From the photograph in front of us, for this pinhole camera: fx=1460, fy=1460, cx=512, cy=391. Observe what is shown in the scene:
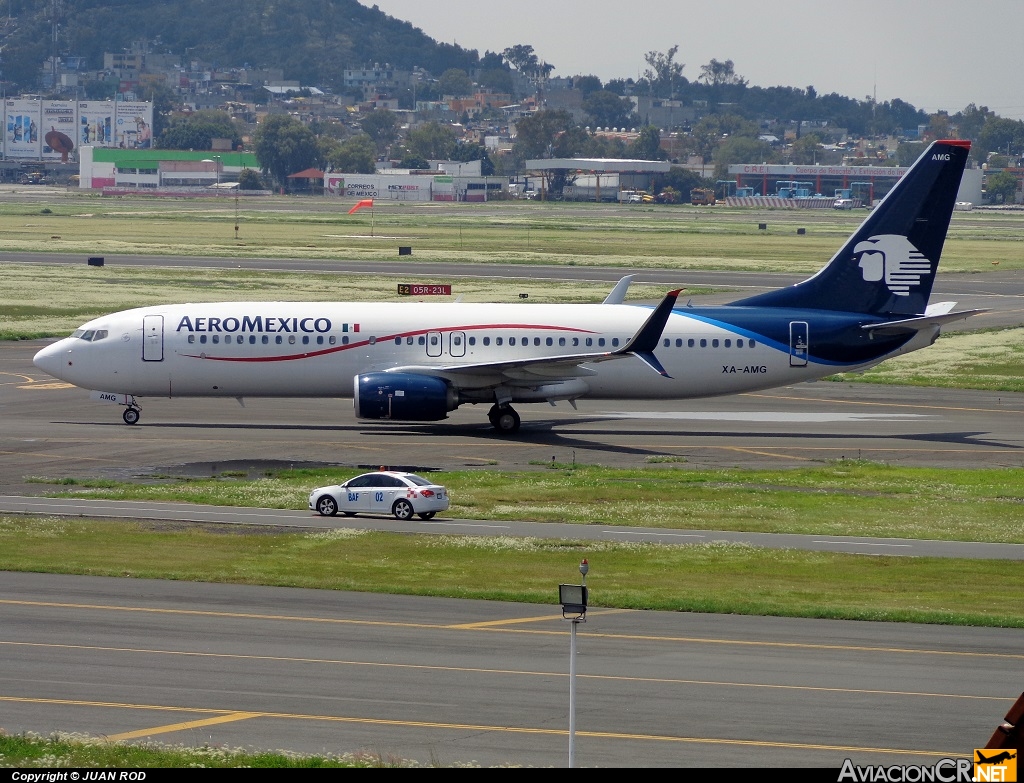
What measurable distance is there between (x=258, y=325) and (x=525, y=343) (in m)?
10.4

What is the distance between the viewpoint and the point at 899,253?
58.5 metres

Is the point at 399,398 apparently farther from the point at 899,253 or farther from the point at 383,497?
the point at 899,253

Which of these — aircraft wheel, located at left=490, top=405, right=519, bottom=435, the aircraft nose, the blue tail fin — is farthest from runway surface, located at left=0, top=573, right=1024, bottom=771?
the blue tail fin

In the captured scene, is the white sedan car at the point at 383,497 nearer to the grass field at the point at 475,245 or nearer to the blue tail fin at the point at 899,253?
the blue tail fin at the point at 899,253

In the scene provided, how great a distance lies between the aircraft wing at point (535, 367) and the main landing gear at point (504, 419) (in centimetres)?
115

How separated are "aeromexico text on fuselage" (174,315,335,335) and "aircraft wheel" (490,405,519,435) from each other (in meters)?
6.41

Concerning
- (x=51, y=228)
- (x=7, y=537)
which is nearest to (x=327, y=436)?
(x=7, y=537)

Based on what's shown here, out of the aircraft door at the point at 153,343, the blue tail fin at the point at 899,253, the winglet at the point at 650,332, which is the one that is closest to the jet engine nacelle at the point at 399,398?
the winglet at the point at 650,332

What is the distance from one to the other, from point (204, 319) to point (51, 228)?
136 metres

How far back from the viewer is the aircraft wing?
174ft

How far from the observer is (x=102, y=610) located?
3050cm

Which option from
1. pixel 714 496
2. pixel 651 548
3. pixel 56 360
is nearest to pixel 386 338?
pixel 56 360

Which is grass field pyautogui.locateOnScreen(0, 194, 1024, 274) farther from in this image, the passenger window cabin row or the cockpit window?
the cockpit window

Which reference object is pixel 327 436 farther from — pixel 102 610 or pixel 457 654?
pixel 457 654
